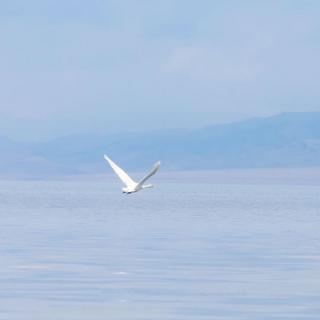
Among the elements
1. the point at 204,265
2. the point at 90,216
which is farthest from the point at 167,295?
the point at 90,216

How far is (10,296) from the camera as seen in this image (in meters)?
26.1


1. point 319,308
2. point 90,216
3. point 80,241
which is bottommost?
point 319,308

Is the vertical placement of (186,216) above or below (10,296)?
above

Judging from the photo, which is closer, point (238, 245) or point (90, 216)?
point (238, 245)

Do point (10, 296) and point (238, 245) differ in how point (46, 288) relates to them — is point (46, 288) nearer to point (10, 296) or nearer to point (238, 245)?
point (10, 296)

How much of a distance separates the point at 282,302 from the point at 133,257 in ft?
30.4

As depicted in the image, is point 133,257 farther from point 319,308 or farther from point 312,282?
point 319,308

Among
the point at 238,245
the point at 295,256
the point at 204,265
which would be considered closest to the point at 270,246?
the point at 238,245

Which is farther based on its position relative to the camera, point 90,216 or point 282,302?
point 90,216

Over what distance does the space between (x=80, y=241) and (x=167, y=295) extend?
14.3 metres

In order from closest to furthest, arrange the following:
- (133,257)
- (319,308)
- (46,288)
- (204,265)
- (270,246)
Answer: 1. (319,308)
2. (46,288)
3. (204,265)
4. (133,257)
5. (270,246)

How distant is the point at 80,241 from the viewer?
40688mm

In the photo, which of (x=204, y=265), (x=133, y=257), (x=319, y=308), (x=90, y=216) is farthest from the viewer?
(x=90, y=216)

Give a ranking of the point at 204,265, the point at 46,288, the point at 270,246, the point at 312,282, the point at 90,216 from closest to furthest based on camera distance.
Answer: the point at 46,288 → the point at 312,282 → the point at 204,265 → the point at 270,246 → the point at 90,216
